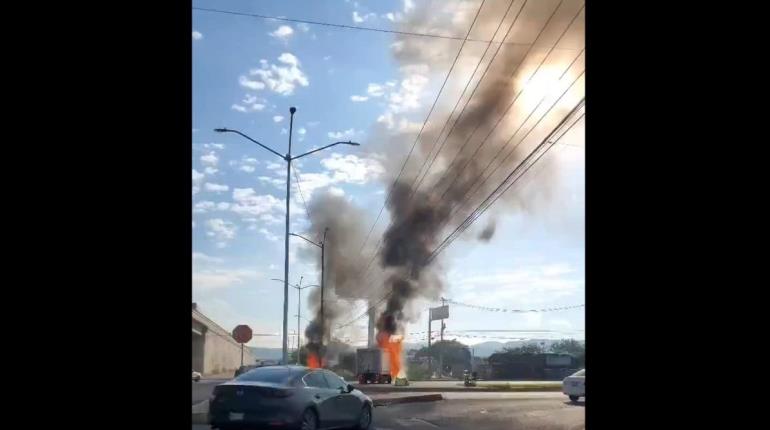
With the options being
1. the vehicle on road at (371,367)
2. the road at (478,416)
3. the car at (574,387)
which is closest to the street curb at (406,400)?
the road at (478,416)

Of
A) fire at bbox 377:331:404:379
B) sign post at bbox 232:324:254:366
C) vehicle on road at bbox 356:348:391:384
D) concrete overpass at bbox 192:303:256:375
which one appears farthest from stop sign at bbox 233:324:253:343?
fire at bbox 377:331:404:379

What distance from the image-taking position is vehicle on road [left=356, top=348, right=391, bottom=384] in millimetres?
43500

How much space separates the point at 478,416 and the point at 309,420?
5.49m

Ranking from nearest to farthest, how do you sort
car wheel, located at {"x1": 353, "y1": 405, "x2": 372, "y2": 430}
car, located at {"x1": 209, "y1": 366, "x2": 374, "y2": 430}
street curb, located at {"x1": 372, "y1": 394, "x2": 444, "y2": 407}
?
1. car, located at {"x1": 209, "y1": 366, "x2": 374, "y2": 430}
2. car wheel, located at {"x1": 353, "y1": 405, "x2": 372, "y2": 430}
3. street curb, located at {"x1": 372, "y1": 394, "x2": 444, "y2": 407}

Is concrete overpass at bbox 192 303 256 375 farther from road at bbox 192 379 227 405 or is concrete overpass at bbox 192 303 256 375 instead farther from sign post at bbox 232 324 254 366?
sign post at bbox 232 324 254 366

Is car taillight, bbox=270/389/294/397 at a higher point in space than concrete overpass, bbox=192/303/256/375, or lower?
higher

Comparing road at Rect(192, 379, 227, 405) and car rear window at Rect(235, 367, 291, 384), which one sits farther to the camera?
road at Rect(192, 379, 227, 405)

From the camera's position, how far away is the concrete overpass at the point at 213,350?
3328 cm

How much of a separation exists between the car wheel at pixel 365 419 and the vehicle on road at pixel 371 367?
31231mm

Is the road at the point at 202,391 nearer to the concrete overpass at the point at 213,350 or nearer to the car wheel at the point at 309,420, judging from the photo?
the car wheel at the point at 309,420

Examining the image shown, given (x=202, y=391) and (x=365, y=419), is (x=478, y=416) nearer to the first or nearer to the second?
(x=365, y=419)

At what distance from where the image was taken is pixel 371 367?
43.9 meters

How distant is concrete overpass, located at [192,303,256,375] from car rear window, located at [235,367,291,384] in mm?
20680
